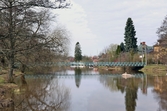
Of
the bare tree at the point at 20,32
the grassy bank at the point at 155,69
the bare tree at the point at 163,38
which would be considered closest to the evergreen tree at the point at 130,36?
the grassy bank at the point at 155,69

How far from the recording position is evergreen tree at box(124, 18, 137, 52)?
62.4 m

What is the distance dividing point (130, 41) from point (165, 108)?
164ft

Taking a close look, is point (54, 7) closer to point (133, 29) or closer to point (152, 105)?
point (152, 105)

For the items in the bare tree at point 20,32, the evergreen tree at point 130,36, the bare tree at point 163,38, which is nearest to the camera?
the bare tree at point 20,32

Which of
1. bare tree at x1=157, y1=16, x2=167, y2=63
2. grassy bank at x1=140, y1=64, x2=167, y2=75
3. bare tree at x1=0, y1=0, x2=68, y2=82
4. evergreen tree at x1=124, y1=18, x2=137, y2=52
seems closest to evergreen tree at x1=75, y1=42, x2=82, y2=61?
evergreen tree at x1=124, y1=18, x2=137, y2=52

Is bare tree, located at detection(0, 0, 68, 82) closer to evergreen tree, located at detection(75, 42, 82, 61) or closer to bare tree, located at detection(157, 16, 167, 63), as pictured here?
bare tree, located at detection(157, 16, 167, 63)

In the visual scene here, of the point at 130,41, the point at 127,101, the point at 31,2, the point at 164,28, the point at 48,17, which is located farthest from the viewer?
the point at 130,41

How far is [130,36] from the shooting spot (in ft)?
204

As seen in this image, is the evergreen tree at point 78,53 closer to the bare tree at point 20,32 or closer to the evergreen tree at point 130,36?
the evergreen tree at point 130,36

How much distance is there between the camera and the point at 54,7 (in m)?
8.77

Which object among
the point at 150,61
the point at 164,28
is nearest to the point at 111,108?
the point at 164,28

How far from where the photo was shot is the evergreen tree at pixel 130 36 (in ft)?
205

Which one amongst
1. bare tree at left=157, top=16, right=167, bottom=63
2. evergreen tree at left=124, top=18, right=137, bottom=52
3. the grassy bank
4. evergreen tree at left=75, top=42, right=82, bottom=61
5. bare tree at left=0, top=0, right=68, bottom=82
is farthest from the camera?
evergreen tree at left=75, top=42, right=82, bottom=61

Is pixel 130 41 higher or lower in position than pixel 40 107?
higher
